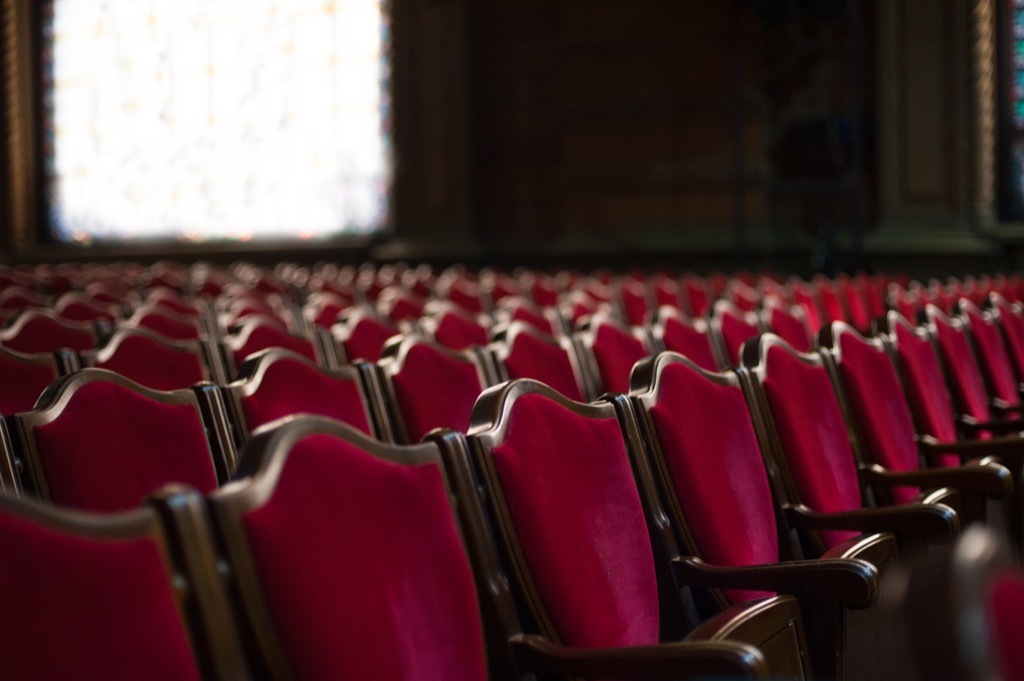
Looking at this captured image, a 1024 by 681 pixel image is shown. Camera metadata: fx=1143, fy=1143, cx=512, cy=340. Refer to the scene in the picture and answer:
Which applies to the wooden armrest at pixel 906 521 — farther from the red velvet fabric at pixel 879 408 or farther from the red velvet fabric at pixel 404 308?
the red velvet fabric at pixel 404 308

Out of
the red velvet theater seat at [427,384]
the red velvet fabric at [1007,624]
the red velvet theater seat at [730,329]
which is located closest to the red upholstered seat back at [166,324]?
the red velvet theater seat at [427,384]

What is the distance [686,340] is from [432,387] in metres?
1.00

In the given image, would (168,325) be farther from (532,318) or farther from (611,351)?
(611,351)

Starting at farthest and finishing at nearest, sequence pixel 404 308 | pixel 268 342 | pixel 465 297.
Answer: pixel 465 297
pixel 404 308
pixel 268 342

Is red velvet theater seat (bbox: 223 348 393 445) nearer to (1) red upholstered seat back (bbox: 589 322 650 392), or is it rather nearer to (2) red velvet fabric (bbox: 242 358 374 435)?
(2) red velvet fabric (bbox: 242 358 374 435)

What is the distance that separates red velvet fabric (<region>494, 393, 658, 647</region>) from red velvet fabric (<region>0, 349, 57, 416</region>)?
44.2 inches

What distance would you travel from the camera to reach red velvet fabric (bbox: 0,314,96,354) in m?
2.88

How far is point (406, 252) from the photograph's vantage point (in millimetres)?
9898

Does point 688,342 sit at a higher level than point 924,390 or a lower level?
higher

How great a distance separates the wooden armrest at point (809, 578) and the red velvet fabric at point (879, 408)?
32.7 inches

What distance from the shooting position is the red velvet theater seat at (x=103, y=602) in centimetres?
89

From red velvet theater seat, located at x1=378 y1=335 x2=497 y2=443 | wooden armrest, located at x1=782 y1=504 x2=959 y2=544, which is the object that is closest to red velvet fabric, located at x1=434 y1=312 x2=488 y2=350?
red velvet theater seat, located at x1=378 y1=335 x2=497 y2=443

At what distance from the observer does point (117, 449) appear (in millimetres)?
1562

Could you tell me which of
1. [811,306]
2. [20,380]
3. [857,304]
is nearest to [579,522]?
[20,380]
